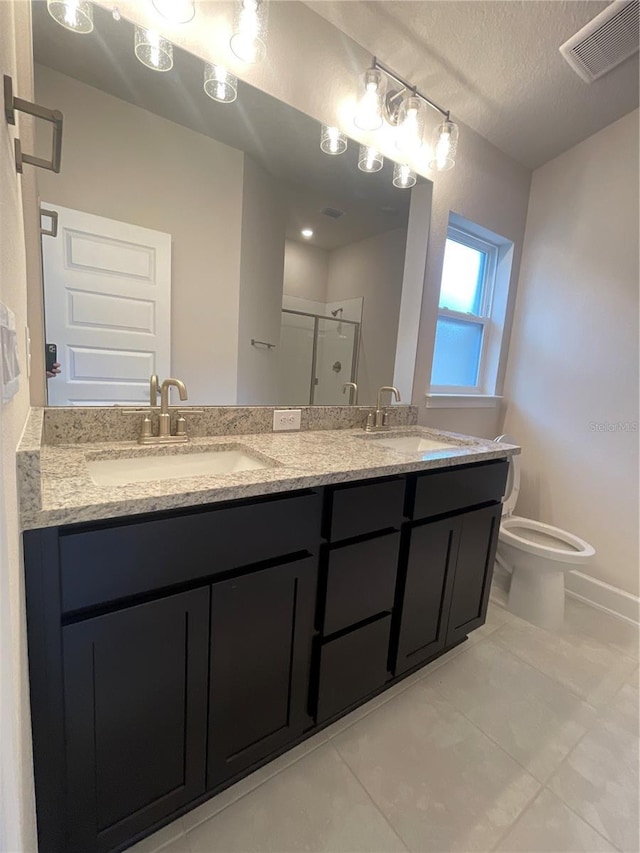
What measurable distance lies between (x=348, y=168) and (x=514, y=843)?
229cm

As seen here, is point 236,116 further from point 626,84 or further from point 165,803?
point 165,803

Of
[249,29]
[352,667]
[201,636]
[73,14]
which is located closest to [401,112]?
[249,29]

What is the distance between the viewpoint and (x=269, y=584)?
3.14 feet

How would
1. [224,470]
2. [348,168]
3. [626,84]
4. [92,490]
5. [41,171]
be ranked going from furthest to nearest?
1. [626,84]
2. [348,168]
3. [224,470]
4. [41,171]
5. [92,490]

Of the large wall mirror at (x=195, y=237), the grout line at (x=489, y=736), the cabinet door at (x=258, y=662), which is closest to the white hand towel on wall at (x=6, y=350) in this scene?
the cabinet door at (x=258, y=662)

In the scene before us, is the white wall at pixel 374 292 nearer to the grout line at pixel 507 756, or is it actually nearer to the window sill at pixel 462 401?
the window sill at pixel 462 401

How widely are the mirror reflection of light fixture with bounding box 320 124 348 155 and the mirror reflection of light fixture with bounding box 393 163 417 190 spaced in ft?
0.93

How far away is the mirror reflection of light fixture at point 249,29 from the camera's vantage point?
114 centimetres

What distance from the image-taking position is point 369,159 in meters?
1.59

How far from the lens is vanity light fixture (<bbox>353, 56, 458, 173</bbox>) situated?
1.46 meters

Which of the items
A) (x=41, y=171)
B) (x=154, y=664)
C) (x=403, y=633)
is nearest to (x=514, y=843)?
(x=403, y=633)

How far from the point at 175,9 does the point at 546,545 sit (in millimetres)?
2511

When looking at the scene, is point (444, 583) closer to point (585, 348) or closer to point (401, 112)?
point (585, 348)

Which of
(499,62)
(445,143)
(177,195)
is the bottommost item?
(177,195)
